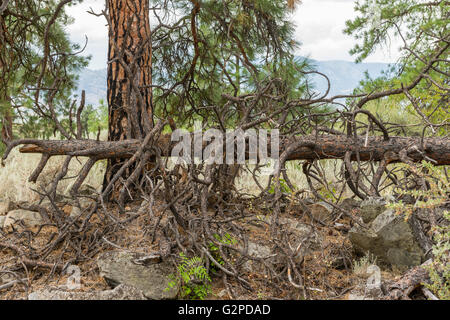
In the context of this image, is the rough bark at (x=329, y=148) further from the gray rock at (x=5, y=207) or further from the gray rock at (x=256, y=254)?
the gray rock at (x=5, y=207)

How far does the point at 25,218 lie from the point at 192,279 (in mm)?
2324

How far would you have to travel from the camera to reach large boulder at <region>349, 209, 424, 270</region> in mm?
3434

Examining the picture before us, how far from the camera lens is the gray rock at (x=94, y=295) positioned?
107 inches

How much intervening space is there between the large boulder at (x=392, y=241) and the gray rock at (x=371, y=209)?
169 millimetres

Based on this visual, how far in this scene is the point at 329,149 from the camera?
13.9ft

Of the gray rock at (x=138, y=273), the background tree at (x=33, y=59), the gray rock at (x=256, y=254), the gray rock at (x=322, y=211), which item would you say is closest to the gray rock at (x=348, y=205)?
the gray rock at (x=322, y=211)

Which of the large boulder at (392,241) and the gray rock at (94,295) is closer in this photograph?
the gray rock at (94,295)

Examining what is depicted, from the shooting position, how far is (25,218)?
4.36 metres

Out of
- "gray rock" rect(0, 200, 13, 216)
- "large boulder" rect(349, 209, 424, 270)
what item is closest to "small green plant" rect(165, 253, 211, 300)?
"large boulder" rect(349, 209, 424, 270)

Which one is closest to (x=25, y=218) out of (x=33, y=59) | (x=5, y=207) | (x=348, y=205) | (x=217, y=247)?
(x=5, y=207)

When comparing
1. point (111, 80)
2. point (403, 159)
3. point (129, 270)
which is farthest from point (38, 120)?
point (403, 159)

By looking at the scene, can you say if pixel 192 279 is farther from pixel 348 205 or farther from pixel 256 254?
pixel 348 205

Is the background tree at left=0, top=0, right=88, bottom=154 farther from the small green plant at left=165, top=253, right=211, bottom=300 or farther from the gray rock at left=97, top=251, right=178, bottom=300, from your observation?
the small green plant at left=165, top=253, right=211, bottom=300

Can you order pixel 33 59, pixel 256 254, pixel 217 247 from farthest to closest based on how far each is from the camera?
pixel 33 59, pixel 256 254, pixel 217 247
